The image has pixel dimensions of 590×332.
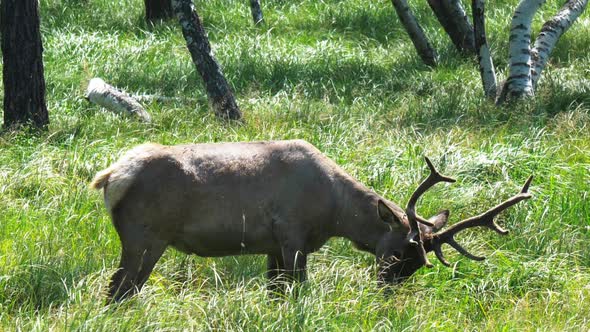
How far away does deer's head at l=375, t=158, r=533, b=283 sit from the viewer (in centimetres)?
755

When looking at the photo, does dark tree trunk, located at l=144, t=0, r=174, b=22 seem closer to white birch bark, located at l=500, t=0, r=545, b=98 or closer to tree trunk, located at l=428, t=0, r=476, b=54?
tree trunk, located at l=428, t=0, r=476, b=54

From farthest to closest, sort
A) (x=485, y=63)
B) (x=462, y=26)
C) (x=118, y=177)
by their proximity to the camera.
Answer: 1. (x=462, y=26)
2. (x=485, y=63)
3. (x=118, y=177)

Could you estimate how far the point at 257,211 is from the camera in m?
7.66

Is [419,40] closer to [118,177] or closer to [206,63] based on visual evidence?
[206,63]

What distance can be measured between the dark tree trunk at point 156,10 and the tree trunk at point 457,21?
14.8 ft

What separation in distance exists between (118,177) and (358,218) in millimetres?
1814

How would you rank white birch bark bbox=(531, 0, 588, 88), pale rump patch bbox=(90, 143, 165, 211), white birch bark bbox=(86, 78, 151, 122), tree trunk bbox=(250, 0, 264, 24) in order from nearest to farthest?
pale rump patch bbox=(90, 143, 165, 211) → white birch bark bbox=(86, 78, 151, 122) → white birch bark bbox=(531, 0, 588, 88) → tree trunk bbox=(250, 0, 264, 24)

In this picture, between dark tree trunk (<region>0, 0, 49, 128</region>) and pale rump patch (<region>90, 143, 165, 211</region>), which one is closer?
pale rump patch (<region>90, 143, 165, 211</region>)

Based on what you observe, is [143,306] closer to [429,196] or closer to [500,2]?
[429,196]

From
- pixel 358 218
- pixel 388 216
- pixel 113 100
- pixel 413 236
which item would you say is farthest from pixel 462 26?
pixel 413 236

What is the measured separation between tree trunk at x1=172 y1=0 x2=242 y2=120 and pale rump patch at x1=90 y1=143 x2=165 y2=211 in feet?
14.6

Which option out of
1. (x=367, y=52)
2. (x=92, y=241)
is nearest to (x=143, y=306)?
(x=92, y=241)

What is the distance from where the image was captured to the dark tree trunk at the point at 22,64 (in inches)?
445

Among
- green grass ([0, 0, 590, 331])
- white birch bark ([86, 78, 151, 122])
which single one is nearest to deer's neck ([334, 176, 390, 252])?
green grass ([0, 0, 590, 331])
